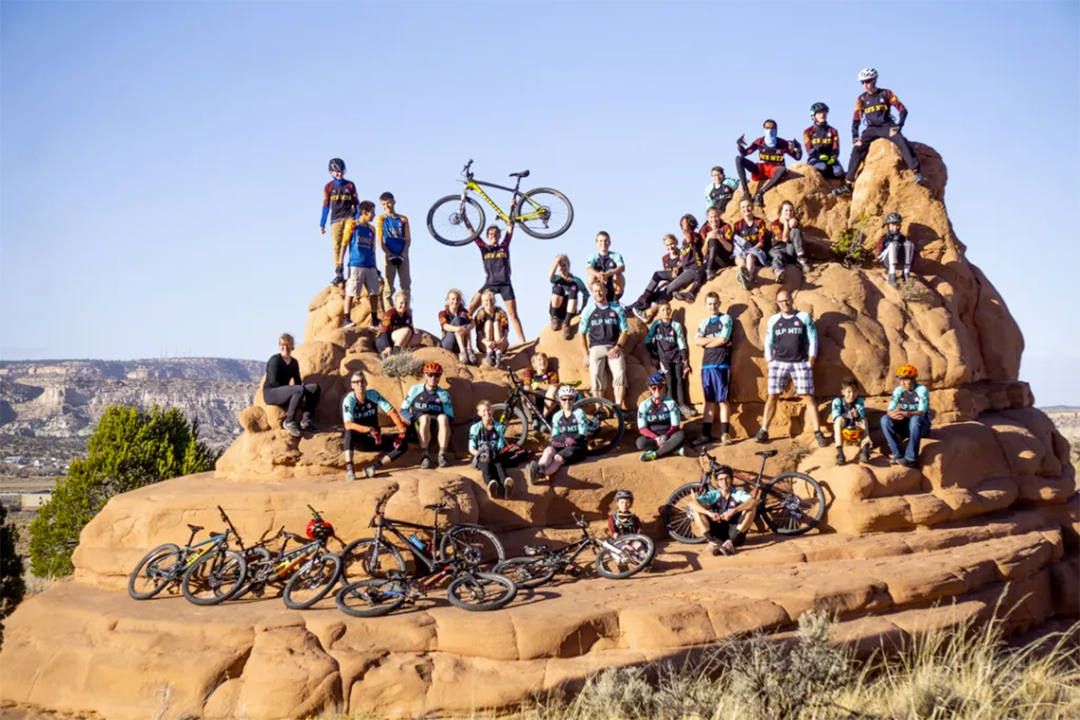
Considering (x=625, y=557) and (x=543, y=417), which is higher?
(x=543, y=417)

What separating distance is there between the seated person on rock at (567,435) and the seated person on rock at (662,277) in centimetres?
320

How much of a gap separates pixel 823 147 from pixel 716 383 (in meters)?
6.33

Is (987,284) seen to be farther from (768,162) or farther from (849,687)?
(849,687)

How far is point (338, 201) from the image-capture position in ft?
61.0

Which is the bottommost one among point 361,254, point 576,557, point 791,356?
point 576,557

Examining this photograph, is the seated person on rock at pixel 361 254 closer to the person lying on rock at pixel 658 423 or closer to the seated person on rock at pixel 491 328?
the seated person on rock at pixel 491 328

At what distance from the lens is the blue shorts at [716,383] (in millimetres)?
16359

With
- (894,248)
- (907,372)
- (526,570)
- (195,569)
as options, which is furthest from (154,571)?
(894,248)

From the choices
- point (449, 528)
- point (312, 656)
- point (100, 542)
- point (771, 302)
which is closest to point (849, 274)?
point (771, 302)

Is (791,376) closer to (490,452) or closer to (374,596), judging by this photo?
(490,452)

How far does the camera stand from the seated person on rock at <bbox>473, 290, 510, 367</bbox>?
18.1 meters

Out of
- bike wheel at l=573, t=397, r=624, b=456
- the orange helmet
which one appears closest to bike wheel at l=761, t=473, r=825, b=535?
the orange helmet

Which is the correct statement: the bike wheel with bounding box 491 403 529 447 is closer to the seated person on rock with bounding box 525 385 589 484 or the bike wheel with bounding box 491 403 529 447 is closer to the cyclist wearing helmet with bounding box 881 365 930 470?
the seated person on rock with bounding box 525 385 589 484

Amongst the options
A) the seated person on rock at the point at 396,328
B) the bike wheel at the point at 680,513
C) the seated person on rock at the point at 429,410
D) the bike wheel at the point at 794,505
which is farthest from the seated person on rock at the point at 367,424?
the bike wheel at the point at 794,505
